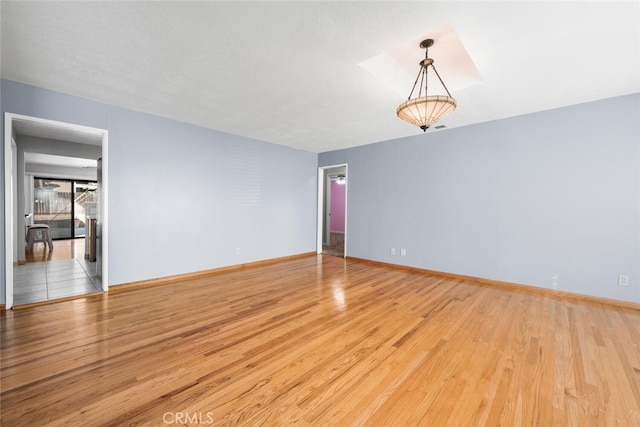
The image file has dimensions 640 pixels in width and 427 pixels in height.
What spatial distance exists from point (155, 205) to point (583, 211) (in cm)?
616

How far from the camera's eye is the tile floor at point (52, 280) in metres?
3.19

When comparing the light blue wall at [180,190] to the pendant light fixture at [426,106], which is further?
the light blue wall at [180,190]

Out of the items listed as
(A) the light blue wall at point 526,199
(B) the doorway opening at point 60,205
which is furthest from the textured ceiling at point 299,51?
(B) the doorway opening at point 60,205

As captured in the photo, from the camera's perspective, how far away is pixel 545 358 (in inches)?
77.8

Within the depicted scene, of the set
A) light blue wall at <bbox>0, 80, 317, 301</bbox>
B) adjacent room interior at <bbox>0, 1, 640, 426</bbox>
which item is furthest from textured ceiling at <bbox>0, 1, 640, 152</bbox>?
light blue wall at <bbox>0, 80, 317, 301</bbox>

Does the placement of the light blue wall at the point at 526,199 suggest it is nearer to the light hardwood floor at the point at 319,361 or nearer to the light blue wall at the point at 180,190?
the light hardwood floor at the point at 319,361

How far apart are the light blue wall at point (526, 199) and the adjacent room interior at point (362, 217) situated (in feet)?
0.08

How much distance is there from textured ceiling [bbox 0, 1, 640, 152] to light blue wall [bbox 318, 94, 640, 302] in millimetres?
527

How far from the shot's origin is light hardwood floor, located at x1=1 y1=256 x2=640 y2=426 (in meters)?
1.44

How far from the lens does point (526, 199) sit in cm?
369

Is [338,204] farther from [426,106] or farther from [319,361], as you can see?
[319,361]

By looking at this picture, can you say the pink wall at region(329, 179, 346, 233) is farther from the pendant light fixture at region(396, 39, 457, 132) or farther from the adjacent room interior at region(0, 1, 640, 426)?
the pendant light fixture at region(396, 39, 457, 132)

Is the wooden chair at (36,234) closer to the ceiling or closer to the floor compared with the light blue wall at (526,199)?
closer to the floor

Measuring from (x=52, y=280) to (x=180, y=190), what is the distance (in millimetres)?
2315
